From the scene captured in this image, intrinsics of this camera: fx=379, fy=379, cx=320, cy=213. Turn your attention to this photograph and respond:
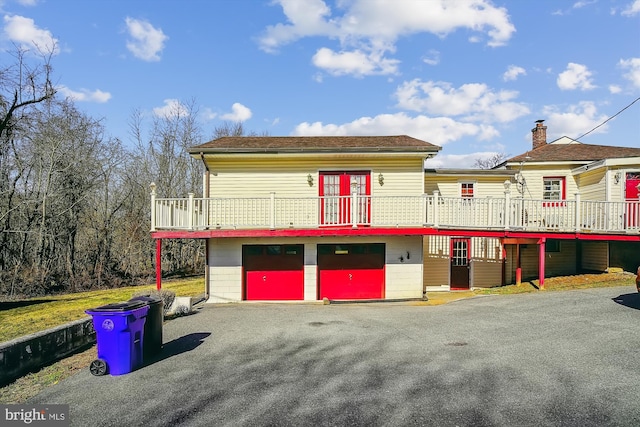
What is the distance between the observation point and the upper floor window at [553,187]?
15.9 metres

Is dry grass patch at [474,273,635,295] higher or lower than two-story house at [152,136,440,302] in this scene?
lower

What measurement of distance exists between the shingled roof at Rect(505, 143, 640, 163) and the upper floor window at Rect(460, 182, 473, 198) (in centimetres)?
214

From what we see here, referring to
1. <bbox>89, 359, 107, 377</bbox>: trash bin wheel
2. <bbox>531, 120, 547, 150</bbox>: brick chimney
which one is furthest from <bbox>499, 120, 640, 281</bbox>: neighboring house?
<bbox>89, 359, 107, 377</bbox>: trash bin wheel

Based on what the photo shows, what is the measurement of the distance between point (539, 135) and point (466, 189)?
24.8 ft

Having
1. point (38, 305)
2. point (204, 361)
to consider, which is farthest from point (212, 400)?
point (38, 305)

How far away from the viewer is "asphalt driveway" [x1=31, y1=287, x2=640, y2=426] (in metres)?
4.40

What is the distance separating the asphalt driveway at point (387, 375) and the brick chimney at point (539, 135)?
12776mm

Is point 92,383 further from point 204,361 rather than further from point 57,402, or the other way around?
point 204,361

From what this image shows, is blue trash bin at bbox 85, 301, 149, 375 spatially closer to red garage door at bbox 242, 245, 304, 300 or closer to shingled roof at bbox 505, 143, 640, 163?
red garage door at bbox 242, 245, 304, 300

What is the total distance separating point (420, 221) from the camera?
495 inches

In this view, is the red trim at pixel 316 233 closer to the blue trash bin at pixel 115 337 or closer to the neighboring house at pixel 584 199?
the neighboring house at pixel 584 199

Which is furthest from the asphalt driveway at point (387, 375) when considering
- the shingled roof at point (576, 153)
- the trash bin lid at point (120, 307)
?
the shingled roof at point (576, 153)

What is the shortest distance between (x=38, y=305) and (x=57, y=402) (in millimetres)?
11351

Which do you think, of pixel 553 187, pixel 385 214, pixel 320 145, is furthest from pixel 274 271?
pixel 553 187
